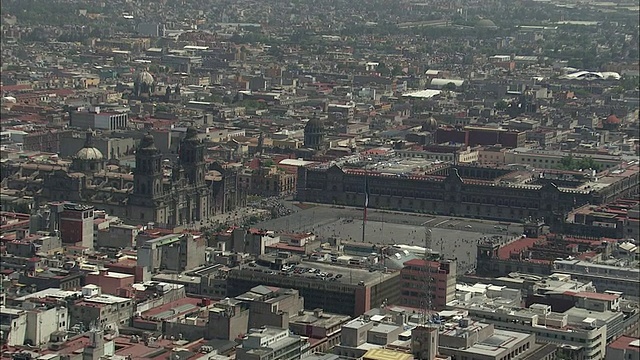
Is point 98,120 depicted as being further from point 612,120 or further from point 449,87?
point 449,87

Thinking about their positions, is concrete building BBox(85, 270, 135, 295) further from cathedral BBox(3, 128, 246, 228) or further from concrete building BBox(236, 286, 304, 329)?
cathedral BBox(3, 128, 246, 228)

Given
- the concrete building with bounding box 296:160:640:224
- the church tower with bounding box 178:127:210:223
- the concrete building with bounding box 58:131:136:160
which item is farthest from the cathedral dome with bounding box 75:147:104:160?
the concrete building with bounding box 58:131:136:160

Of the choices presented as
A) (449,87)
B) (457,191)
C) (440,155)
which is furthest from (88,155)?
(449,87)

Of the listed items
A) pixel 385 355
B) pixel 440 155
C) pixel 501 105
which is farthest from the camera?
pixel 501 105

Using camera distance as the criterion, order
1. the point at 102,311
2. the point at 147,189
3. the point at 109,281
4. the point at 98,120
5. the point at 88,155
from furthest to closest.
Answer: the point at 98,120 < the point at 88,155 < the point at 147,189 < the point at 109,281 < the point at 102,311

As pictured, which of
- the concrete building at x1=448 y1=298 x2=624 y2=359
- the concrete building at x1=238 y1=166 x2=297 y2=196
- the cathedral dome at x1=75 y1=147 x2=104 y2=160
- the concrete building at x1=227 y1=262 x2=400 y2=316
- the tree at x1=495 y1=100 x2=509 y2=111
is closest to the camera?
the concrete building at x1=448 y1=298 x2=624 y2=359

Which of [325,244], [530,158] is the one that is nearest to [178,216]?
[325,244]
